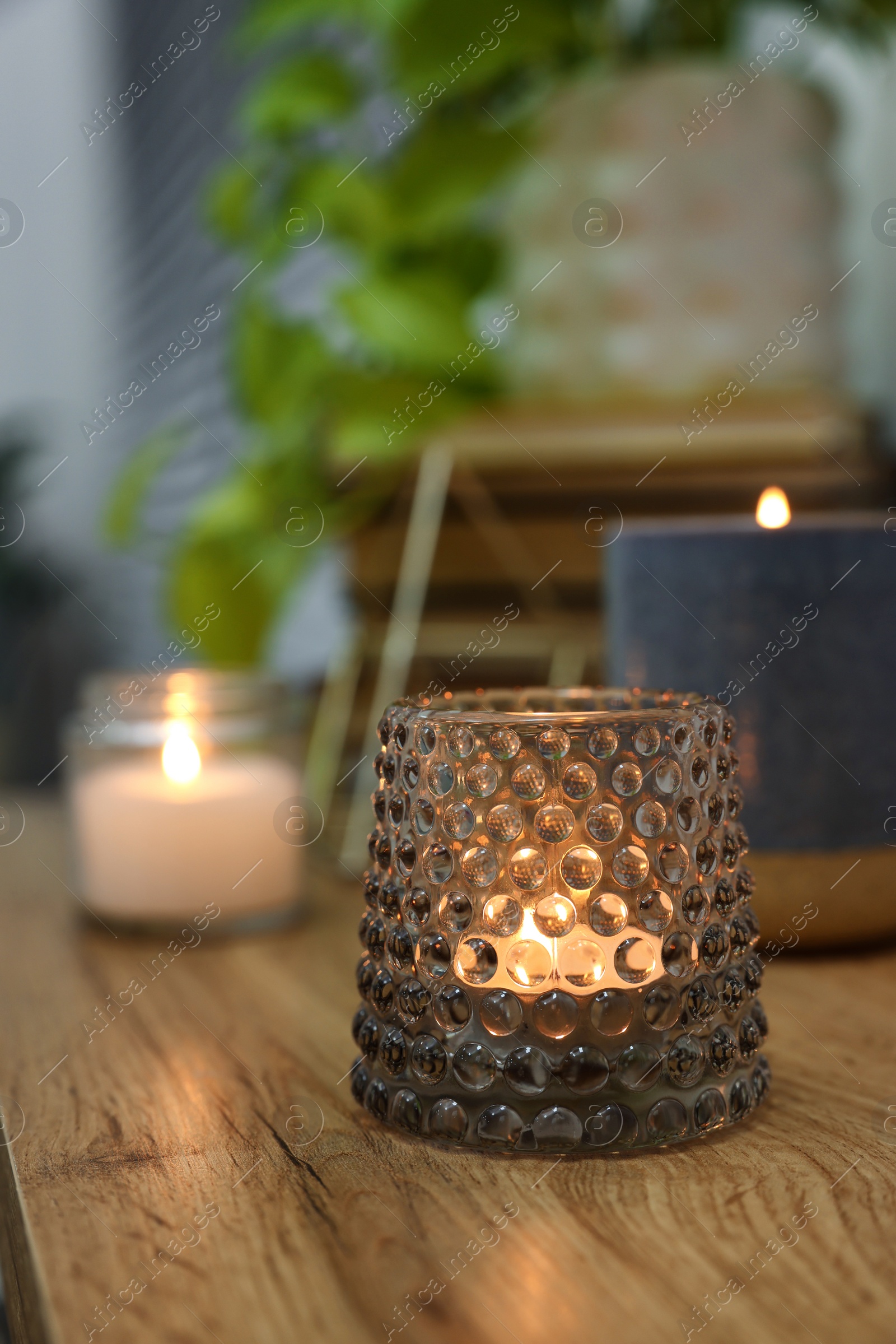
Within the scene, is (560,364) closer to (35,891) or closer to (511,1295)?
(35,891)

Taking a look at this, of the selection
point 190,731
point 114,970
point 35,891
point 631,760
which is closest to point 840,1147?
point 631,760

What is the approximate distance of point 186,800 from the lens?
0.77 metres

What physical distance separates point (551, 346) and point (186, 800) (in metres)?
0.46

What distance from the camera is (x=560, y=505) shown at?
0.90 m

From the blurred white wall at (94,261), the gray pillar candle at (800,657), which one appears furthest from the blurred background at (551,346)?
the blurred white wall at (94,261)

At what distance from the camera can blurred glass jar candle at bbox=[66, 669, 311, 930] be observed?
2.45ft

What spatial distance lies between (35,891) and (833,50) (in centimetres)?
95

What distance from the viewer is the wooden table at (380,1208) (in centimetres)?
30

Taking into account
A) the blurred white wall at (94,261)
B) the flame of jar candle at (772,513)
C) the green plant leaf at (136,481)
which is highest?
the blurred white wall at (94,261)

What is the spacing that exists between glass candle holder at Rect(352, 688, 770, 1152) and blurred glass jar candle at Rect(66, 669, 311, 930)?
35 centimetres

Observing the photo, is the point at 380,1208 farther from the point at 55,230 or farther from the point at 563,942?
the point at 55,230

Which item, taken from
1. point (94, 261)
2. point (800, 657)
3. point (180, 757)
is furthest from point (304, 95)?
point (94, 261)

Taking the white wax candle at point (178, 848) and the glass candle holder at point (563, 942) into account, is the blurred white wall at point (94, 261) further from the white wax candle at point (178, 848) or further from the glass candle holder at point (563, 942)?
the glass candle holder at point (563, 942)

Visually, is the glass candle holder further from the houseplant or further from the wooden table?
the houseplant
